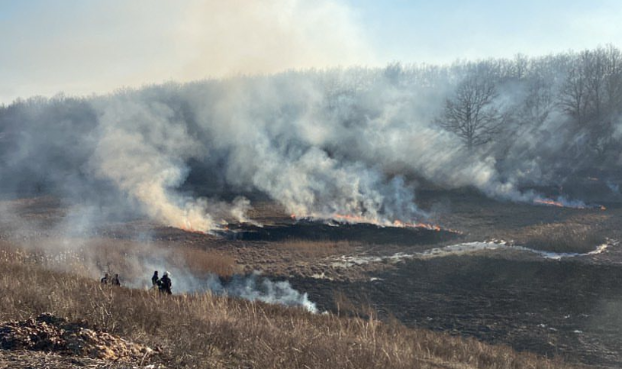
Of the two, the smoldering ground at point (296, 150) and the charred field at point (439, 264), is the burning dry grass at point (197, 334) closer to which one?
the charred field at point (439, 264)

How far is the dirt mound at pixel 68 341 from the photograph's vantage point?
171 inches

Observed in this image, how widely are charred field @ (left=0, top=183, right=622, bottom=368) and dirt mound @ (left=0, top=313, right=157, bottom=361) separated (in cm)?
427

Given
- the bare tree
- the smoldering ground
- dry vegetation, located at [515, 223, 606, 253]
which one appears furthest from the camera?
the bare tree

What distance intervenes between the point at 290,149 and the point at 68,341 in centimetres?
4590

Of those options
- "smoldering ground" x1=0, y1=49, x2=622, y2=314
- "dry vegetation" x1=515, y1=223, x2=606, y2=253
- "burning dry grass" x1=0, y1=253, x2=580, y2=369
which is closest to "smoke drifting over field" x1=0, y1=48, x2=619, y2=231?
"smoldering ground" x1=0, y1=49, x2=622, y2=314

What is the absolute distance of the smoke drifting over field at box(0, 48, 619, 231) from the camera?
3575cm

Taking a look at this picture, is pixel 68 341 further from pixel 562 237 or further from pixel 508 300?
pixel 562 237

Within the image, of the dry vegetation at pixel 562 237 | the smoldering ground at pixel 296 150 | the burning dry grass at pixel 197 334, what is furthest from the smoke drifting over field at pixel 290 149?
the burning dry grass at pixel 197 334

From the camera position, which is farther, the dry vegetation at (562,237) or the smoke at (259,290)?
the dry vegetation at (562,237)

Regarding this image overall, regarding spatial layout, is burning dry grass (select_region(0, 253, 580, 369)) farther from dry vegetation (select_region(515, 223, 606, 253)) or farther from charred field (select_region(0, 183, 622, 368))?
dry vegetation (select_region(515, 223, 606, 253))

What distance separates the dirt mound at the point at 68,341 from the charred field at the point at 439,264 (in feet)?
14.0

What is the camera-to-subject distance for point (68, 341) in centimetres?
454

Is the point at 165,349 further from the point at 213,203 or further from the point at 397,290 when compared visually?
the point at 213,203

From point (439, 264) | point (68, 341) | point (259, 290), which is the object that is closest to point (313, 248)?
point (439, 264)
